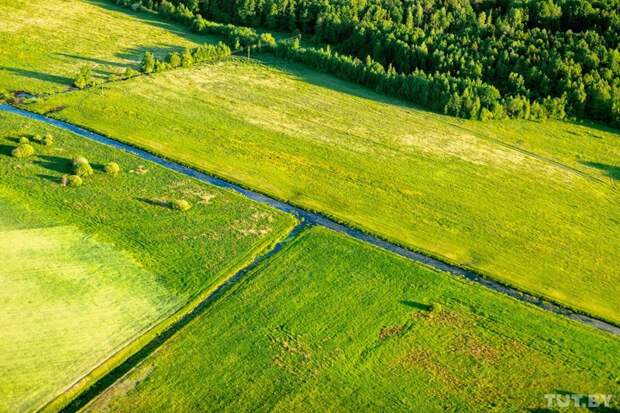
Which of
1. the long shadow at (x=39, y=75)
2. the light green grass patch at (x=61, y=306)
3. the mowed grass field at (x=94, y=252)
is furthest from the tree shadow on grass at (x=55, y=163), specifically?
the long shadow at (x=39, y=75)

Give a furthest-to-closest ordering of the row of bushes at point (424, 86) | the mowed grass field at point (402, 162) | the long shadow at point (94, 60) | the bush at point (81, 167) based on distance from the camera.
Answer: the long shadow at point (94, 60) < the row of bushes at point (424, 86) < the bush at point (81, 167) < the mowed grass field at point (402, 162)

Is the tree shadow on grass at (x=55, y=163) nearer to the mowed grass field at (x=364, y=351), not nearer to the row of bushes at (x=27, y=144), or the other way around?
the row of bushes at (x=27, y=144)

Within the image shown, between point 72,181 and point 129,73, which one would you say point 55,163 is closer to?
point 72,181

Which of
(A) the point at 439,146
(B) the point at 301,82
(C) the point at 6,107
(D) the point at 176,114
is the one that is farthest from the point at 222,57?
(A) the point at 439,146

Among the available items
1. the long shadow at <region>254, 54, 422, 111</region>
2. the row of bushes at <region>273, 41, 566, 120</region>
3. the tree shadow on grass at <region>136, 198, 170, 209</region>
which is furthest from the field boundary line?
the row of bushes at <region>273, 41, 566, 120</region>

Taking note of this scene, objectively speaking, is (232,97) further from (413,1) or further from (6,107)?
(413,1)

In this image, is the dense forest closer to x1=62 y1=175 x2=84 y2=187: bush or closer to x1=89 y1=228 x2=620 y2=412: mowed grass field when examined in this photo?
x1=89 y1=228 x2=620 y2=412: mowed grass field

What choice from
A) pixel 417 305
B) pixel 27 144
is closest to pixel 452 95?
pixel 417 305
